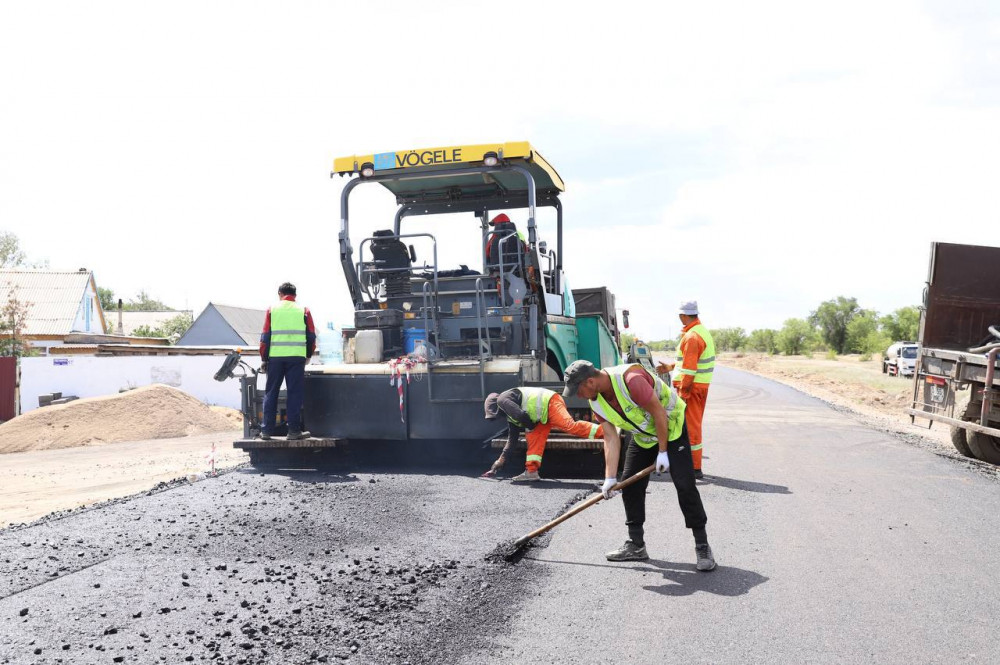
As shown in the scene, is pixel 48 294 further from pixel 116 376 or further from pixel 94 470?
pixel 94 470

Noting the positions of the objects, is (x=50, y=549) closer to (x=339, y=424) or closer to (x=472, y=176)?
(x=339, y=424)

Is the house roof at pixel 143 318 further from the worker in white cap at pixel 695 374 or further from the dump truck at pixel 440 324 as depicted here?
the worker in white cap at pixel 695 374

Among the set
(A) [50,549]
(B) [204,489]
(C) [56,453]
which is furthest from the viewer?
(C) [56,453]

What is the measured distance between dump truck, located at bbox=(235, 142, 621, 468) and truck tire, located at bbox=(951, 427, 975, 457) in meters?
5.33

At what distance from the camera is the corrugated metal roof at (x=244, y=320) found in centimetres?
4494

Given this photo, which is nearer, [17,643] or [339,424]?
[17,643]

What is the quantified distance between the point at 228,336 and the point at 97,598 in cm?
4208

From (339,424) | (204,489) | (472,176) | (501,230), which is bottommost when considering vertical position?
(204,489)

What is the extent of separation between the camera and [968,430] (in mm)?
9547

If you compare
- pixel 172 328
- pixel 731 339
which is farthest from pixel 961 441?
pixel 731 339

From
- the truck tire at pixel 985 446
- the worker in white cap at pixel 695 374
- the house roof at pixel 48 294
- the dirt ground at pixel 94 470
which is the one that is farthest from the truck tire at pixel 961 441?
the house roof at pixel 48 294

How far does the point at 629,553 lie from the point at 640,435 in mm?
737

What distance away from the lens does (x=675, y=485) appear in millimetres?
4910

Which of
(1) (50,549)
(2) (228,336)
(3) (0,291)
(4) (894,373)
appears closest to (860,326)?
(4) (894,373)
